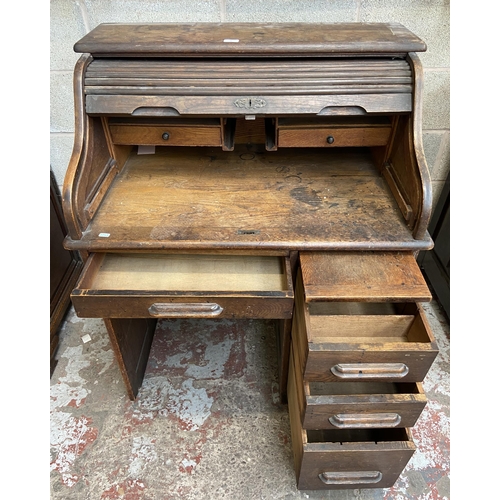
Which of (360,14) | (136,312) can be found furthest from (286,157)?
(136,312)

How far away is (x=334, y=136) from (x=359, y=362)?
0.83 m

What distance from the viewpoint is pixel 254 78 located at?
1.28 metres

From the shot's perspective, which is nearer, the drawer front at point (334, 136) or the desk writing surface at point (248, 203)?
the desk writing surface at point (248, 203)

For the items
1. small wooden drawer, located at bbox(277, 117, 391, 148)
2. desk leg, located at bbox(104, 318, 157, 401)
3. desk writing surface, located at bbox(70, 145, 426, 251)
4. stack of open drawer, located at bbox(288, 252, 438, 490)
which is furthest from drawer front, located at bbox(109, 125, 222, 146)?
desk leg, located at bbox(104, 318, 157, 401)

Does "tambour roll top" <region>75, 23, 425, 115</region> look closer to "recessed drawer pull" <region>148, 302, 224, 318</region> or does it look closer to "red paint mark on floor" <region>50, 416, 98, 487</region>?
"recessed drawer pull" <region>148, 302, 224, 318</region>

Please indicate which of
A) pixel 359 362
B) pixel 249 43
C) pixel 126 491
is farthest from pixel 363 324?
pixel 126 491

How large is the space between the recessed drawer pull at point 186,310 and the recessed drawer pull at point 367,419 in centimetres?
52

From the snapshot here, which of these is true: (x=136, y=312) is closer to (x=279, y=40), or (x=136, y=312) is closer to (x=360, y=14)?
(x=279, y=40)

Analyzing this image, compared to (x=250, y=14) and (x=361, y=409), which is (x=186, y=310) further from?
(x=250, y=14)

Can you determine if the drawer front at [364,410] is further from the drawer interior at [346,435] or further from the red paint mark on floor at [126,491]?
the red paint mark on floor at [126,491]

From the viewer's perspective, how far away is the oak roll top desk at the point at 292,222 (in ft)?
4.05

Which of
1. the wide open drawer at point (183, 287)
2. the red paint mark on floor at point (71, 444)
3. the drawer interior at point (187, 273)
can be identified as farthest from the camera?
the red paint mark on floor at point (71, 444)

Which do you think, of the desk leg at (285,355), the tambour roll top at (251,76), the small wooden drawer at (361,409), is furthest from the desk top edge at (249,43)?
the small wooden drawer at (361,409)

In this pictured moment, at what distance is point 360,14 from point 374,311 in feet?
4.20
